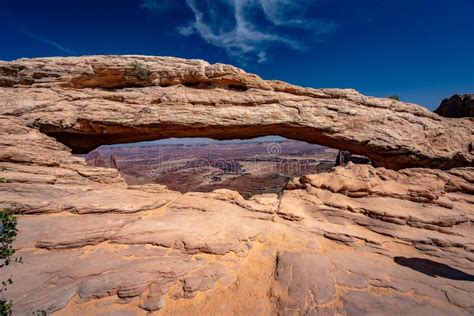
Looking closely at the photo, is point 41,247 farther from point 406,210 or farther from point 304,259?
point 406,210

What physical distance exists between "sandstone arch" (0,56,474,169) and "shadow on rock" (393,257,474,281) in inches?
327

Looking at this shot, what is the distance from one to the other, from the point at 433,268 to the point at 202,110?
13800mm

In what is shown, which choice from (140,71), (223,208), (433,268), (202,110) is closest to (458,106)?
(433,268)

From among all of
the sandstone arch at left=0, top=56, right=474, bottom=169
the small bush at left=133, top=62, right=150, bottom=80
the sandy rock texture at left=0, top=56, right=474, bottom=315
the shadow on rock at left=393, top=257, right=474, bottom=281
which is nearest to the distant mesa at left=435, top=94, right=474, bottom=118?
the sandstone arch at left=0, top=56, right=474, bottom=169

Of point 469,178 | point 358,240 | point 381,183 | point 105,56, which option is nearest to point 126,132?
point 105,56

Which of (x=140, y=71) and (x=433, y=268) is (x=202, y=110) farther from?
(x=433, y=268)

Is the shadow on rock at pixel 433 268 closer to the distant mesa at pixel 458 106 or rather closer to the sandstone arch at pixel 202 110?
the sandstone arch at pixel 202 110

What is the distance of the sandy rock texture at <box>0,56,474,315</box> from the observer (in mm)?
8070

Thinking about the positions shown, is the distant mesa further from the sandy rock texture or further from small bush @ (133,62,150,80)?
small bush @ (133,62,150,80)

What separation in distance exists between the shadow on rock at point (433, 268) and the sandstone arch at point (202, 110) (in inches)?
327

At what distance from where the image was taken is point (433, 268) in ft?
31.6

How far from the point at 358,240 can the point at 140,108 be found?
14100 millimetres

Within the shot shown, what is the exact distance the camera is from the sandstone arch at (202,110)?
14.3 meters

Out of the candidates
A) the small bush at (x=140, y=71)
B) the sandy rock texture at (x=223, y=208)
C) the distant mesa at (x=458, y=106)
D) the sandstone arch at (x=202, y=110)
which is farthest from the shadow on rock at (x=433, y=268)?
the small bush at (x=140, y=71)
